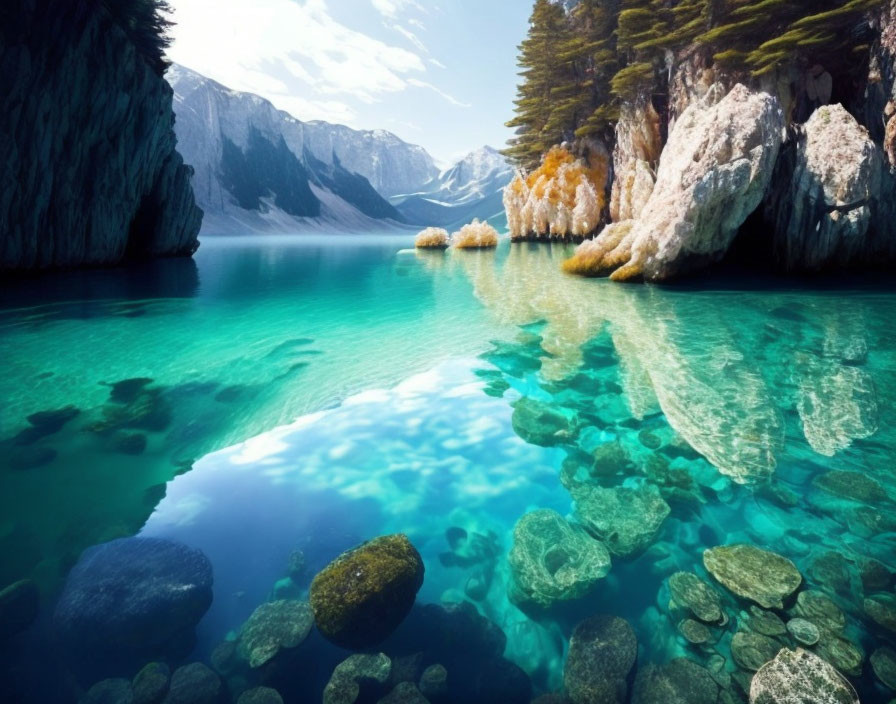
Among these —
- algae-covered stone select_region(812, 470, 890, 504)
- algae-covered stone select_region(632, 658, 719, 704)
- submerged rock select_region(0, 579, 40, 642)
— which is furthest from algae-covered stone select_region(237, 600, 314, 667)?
algae-covered stone select_region(812, 470, 890, 504)

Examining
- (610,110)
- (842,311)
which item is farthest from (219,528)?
(610,110)

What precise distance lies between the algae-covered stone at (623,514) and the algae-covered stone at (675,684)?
4.15 ft

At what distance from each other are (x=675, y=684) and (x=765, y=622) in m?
1.14

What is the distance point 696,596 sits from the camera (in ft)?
13.3

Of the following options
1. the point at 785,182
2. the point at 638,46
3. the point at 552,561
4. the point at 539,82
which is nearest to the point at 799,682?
the point at 552,561

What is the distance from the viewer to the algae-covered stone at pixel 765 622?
365 centimetres

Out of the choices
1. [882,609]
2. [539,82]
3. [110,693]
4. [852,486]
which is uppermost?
[539,82]

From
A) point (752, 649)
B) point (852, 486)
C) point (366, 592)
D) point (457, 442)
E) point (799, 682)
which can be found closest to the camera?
point (799, 682)

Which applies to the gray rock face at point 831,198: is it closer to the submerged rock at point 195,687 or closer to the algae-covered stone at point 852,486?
the algae-covered stone at point 852,486

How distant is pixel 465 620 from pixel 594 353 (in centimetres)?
825

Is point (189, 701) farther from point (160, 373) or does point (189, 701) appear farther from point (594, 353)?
point (594, 353)

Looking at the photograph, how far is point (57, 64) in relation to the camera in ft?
71.2

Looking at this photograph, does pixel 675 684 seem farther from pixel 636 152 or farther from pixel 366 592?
pixel 636 152

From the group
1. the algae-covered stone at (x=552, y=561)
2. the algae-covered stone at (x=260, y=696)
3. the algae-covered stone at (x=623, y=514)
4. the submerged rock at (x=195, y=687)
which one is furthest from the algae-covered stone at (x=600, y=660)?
the submerged rock at (x=195, y=687)
